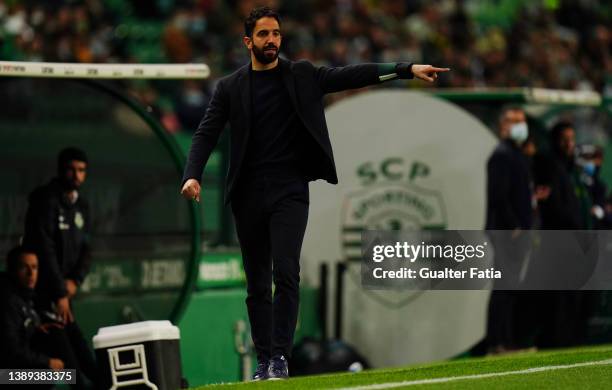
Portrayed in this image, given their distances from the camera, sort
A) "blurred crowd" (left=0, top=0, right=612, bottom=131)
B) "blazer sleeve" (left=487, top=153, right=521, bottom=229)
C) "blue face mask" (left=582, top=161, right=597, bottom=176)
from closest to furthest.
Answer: "blazer sleeve" (left=487, top=153, right=521, bottom=229) < "blue face mask" (left=582, top=161, right=597, bottom=176) < "blurred crowd" (left=0, top=0, right=612, bottom=131)

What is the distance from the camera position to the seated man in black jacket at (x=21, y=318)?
1084 cm

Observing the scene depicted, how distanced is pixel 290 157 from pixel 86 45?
9310mm

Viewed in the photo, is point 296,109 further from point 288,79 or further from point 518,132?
point 518,132

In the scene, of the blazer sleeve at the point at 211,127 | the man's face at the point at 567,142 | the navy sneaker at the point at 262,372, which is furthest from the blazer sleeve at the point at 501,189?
the navy sneaker at the point at 262,372

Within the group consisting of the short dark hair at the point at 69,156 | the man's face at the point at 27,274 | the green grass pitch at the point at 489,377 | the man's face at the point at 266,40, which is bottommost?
the green grass pitch at the point at 489,377

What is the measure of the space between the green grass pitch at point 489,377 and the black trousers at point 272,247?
0.31m

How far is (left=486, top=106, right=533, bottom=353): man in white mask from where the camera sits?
42.3ft

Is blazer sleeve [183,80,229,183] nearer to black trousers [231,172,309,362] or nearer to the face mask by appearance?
black trousers [231,172,309,362]

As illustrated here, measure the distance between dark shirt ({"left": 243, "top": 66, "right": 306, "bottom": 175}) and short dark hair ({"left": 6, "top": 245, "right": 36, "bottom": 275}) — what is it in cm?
287

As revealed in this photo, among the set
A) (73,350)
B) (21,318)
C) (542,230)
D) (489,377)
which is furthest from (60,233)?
(542,230)

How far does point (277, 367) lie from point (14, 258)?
3.09 metres

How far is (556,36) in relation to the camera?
27.4 meters

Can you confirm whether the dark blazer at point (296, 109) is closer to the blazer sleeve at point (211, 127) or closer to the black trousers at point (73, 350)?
the blazer sleeve at point (211, 127)

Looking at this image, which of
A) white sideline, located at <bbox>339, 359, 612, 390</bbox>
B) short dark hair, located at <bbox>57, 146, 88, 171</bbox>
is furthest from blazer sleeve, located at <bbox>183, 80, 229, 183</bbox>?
short dark hair, located at <bbox>57, 146, 88, 171</bbox>
